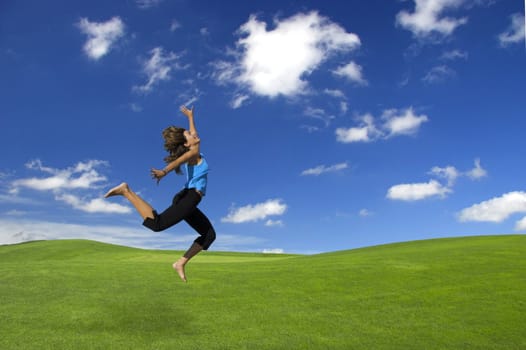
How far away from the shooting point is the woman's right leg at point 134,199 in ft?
24.2

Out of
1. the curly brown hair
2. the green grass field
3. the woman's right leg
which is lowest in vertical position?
the green grass field

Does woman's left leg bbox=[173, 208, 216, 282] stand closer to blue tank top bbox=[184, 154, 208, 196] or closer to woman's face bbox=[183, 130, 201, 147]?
blue tank top bbox=[184, 154, 208, 196]

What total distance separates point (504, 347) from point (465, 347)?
3.38ft

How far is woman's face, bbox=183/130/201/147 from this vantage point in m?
7.17

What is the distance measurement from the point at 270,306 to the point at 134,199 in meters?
8.77

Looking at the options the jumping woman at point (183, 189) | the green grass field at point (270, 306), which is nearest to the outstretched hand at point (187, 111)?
the jumping woman at point (183, 189)

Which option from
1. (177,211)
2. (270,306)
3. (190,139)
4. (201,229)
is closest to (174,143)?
(190,139)

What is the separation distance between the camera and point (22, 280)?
18219 millimetres

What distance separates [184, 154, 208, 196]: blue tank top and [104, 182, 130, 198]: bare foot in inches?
40.0

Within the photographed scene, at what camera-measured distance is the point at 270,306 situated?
15117mm

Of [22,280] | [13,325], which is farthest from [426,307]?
[22,280]

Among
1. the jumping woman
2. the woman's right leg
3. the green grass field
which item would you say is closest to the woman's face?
the jumping woman

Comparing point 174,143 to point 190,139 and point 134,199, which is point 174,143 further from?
point 134,199

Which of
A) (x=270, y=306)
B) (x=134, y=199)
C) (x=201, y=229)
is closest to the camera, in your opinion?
(x=134, y=199)
